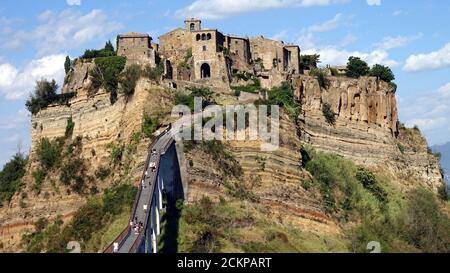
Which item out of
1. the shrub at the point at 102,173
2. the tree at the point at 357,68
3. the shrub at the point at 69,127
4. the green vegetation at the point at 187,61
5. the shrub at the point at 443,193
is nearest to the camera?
the shrub at the point at 102,173

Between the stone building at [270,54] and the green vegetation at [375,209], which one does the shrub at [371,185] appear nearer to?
the green vegetation at [375,209]

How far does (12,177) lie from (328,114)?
23.5 metres

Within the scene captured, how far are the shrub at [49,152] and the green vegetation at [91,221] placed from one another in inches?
289

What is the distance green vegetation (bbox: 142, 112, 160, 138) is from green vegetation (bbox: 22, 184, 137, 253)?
12.8 feet

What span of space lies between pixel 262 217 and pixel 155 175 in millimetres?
8409

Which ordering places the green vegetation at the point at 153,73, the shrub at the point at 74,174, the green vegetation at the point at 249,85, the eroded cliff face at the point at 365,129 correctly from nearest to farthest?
1. the green vegetation at the point at 153,73
2. the shrub at the point at 74,174
3. the green vegetation at the point at 249,85
4. the eroded cliff face at the point at 365,129

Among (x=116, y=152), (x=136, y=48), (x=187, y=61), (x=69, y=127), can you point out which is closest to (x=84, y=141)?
(x=69, y=127)

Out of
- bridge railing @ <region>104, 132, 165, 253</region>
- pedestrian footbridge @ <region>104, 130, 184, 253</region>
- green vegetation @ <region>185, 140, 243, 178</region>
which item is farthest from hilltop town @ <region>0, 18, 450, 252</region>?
bridge railing @ <region>104, 132, 165, 253</region>

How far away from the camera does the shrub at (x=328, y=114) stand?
240 ft

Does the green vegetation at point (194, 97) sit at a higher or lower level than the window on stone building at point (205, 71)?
lower

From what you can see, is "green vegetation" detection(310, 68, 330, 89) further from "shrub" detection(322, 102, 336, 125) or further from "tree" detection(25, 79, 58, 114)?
"tree" detection(25, 79, 58, 114)

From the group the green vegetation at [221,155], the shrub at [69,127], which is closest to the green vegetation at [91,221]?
the green vegetation at [221,155]

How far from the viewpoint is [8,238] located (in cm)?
6700
